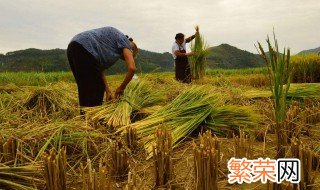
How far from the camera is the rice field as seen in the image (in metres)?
2.03

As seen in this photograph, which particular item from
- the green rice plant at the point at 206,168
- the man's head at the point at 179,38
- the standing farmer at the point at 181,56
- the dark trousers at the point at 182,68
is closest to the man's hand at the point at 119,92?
the green rice plant at the point at 206,168

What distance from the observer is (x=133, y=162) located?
2.82 metres

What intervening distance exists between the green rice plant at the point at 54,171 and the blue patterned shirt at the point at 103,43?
2.09 m

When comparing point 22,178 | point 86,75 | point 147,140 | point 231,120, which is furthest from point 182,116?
point 22,178

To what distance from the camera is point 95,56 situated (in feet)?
13.2

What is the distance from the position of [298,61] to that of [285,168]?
30.4 ft

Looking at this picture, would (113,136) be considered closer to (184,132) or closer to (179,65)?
(184,132)

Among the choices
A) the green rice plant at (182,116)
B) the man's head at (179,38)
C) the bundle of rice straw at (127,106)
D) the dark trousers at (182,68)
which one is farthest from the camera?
the dark trousers at (182,68)

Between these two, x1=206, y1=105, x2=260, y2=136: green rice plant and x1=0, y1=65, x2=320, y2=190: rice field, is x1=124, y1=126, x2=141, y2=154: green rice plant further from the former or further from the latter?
x1=206, y1=105, x2=260, y2=136: green rice plant

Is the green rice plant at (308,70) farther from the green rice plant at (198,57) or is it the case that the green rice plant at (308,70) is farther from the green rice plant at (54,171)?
the green rice plant at (54,171)

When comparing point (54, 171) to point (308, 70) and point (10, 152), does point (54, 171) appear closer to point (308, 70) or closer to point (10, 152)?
point (10, 152)

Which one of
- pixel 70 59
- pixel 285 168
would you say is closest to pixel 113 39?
pixel 70 59

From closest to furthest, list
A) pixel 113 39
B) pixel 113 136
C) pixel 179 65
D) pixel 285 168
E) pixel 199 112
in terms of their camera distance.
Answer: pixel 285 168
pixel 113 136
pixel 199 112
pixel 113 39
pixel 179 65

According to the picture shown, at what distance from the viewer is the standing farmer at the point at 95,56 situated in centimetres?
396
